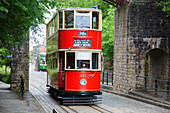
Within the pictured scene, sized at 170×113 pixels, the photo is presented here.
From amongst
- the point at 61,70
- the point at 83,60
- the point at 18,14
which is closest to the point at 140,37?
the point at 83,60

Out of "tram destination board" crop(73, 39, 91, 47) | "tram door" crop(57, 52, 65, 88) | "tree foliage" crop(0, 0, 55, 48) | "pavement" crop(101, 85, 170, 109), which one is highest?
"tree foliage" crop(0, 0, 55, 48)

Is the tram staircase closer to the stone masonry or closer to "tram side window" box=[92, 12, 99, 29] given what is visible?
"tram side window" box=[92, 12, 99, 29]

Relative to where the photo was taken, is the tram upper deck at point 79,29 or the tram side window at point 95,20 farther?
the tram side window at point 95,20

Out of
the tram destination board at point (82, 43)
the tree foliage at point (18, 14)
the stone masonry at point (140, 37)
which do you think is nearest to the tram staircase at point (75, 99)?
the tram destination board at point (82, 43)

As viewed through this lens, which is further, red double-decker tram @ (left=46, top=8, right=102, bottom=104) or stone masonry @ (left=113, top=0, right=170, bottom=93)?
stone masonry @ (left=113, top=0, right=170, bottom=93)

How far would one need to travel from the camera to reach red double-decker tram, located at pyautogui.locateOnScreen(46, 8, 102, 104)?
15.0m

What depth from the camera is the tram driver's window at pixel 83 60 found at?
14.9m

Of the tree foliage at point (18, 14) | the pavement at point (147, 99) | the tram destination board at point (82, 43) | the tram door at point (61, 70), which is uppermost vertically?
the tree foliage at point (18, 14)

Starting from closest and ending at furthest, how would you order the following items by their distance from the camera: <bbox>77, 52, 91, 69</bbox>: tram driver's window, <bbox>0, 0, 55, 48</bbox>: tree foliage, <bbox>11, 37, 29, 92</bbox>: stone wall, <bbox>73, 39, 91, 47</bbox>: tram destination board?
<bbox>0, 0, 55, 48</bbox>: tree foliage, <bbox>77, 52, 91, 69</bbox>: tram driver's window, <bbox>73, 39, 91, 47</bbox>: tram destination board, <bbox>11, 37, 29, 92</bbox>: stone wall

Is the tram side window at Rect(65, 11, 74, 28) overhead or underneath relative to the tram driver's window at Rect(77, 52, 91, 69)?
overhead

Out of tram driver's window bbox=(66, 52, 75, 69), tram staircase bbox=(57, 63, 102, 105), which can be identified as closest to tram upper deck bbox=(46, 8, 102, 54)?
tram driver's window bbox=(66, 52, 75, 69)

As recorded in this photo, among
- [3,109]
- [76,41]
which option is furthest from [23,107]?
[76,41]

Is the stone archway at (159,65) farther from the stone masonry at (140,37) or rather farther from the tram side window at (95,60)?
the tram side window at (95,60)

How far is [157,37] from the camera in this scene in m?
20.0
